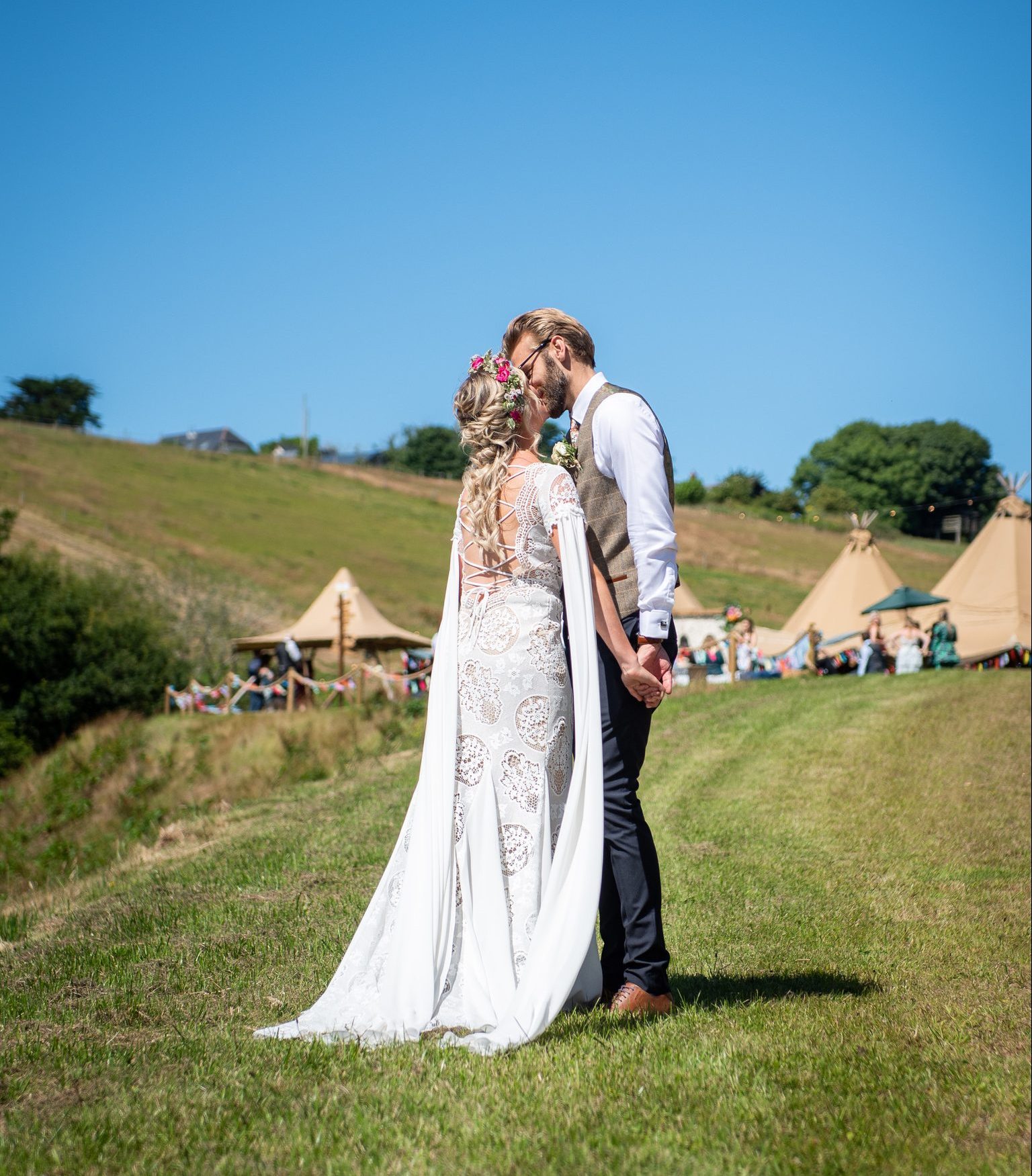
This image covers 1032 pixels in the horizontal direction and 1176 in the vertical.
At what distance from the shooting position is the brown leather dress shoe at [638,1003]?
3.94 metres

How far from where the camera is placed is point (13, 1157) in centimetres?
276

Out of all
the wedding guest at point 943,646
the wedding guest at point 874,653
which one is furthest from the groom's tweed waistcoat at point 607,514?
the wedding guest at point 943,646

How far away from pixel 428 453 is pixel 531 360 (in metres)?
102

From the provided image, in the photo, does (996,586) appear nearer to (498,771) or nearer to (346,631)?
(346,631)

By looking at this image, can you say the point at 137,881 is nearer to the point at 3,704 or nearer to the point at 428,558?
the point at 3,704

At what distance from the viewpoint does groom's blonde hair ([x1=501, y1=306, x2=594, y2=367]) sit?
14.2 ft

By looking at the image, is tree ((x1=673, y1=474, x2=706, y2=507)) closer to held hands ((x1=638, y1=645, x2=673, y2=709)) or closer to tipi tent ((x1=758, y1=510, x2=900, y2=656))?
tipi tent ((x1=758, y1=510, x2=900, y2=656))

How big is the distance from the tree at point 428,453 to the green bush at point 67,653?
6788cm

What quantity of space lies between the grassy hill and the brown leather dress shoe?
Result: 37441mm

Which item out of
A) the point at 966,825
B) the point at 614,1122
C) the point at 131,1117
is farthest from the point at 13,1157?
the point at 966,825

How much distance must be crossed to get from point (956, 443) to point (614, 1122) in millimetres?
108310

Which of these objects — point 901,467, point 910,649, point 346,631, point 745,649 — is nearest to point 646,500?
point 910,649

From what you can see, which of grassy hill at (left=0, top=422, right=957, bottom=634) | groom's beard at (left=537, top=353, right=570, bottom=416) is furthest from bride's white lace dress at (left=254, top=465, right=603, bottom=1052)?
grassy hill at (left=0, top=422, right=957, bottom=634)

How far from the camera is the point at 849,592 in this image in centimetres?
3033
